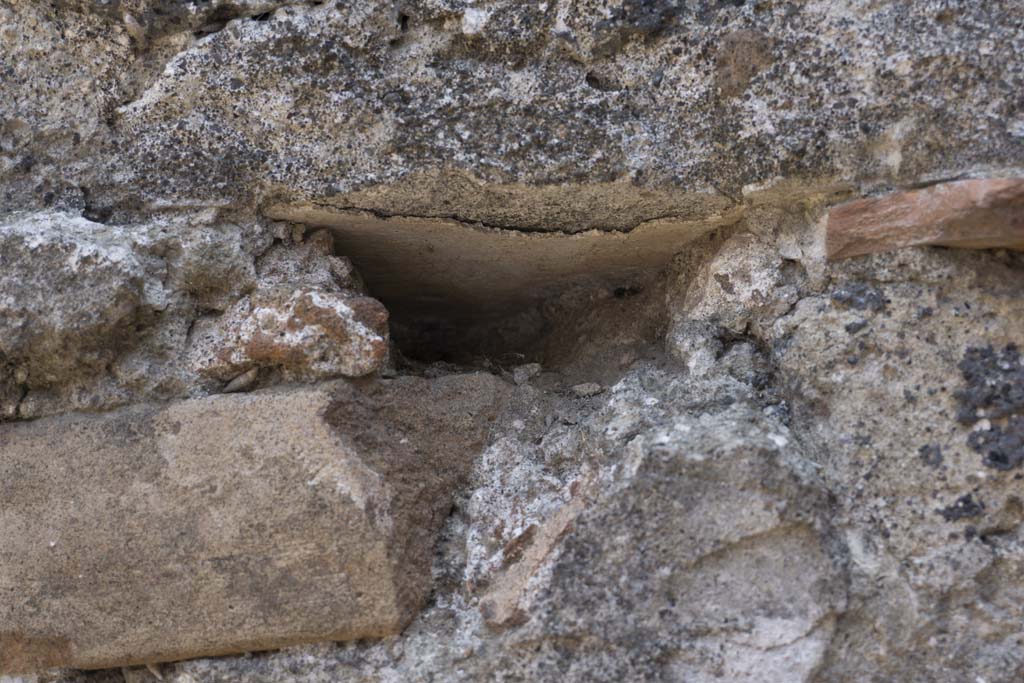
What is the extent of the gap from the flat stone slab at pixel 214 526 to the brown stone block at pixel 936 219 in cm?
54

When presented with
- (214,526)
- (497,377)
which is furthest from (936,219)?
(214,526)

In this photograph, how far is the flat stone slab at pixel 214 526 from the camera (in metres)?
1.14

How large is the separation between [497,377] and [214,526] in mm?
391

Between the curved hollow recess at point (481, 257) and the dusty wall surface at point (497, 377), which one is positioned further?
the curved hollow recess at point (481, 257)

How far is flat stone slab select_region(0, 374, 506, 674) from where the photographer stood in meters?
1.14

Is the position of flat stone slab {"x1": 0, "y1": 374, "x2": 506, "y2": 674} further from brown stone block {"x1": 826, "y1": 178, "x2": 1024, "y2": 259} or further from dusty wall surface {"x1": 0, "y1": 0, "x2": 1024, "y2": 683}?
brown stone block {"x1": 826, "y1": 178, "x2": 1024, "y2": 259}

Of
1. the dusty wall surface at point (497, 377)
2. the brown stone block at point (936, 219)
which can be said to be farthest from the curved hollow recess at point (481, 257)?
the brown stone block at point (936, 219)

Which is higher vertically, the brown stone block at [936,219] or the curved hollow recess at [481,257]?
the brown stone block at [936,219]

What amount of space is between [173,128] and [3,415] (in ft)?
1.33

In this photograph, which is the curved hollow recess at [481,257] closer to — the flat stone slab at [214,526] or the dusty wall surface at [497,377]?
the dusty wall surface at [497,377]

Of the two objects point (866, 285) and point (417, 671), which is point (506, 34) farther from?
point (417, 671)

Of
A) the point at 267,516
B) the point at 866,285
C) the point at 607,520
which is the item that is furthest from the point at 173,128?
the point at 866,285

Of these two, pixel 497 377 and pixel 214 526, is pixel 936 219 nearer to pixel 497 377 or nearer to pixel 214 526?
pixel 497 377

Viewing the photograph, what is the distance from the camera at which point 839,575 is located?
1.06 meters
